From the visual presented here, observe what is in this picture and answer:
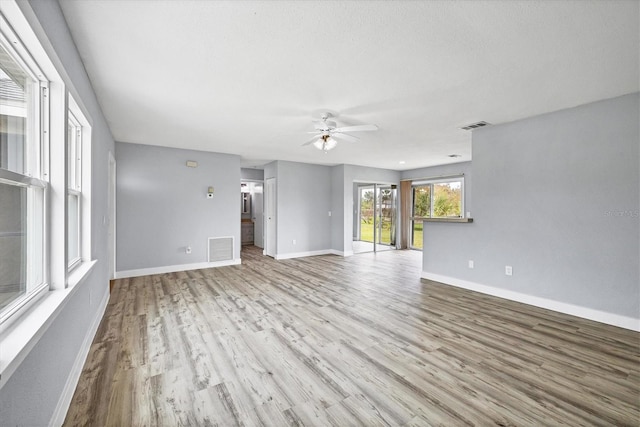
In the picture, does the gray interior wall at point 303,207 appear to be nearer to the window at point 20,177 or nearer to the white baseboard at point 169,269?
the white baseboard at point 169,269

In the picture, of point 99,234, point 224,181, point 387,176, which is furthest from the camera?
point 387,176

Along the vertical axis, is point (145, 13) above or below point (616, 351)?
above

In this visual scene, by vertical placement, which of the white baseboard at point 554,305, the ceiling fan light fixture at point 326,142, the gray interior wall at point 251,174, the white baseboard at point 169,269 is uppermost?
the gray interior wall at point 251,174

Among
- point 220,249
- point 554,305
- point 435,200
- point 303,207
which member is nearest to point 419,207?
point 435,200

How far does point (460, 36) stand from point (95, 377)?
3.64m

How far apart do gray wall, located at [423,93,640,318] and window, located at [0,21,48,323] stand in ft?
15.8

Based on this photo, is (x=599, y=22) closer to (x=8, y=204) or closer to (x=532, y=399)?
(x=532, y=399)

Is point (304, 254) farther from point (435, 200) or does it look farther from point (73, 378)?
point (73, 378)

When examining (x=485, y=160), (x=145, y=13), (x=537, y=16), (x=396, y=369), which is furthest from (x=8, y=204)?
(x=485, y=160)

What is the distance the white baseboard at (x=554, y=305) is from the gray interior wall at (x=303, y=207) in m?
3.60

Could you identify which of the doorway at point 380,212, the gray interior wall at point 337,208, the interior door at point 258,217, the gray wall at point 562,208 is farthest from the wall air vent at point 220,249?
the gray wall at point 562,208

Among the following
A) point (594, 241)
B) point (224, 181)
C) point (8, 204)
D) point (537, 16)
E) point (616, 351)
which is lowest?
point (616, 351)

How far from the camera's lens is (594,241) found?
125 inches

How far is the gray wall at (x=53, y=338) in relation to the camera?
1.09m
